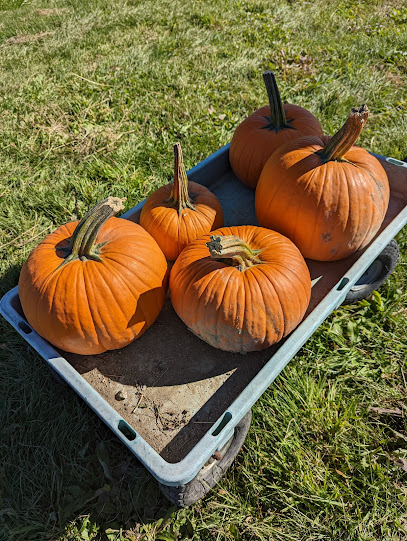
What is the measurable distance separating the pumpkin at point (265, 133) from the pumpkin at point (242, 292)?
94cm

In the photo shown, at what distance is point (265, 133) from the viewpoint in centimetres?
284

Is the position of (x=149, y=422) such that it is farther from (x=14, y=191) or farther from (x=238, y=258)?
(x=14, y=191)

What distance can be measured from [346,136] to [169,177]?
7.73ft

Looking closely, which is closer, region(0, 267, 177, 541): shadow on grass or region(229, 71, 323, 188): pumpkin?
region(0, 267, 177, 541): shadow on grass

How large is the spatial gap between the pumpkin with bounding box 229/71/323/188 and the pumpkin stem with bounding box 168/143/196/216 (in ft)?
2.25

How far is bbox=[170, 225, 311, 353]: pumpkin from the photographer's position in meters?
1.92

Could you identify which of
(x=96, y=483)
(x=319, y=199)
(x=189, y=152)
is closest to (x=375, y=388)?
(x=319, y=199)

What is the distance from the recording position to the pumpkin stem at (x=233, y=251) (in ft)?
5.88

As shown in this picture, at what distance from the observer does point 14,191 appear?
3.98 m

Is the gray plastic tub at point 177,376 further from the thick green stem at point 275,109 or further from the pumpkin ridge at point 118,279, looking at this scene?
the thick green stem at point 275,109

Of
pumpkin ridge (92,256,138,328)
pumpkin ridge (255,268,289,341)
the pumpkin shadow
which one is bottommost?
the pumpkin shadow

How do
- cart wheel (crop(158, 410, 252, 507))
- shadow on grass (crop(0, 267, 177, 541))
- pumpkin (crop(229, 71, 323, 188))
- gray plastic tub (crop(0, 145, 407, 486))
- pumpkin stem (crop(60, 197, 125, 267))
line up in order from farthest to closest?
1. pumpkin (crop(229, 71, 323, 188))
2. shadow on grass (crop(0, 267, 177, 541))
3. cart wheel (crop(158, 410, 252, 507))
4. pumpkin stem (crop(60, 197, 125, 267))
5. gray plastic tub (crop(0, 145, 407, 486))

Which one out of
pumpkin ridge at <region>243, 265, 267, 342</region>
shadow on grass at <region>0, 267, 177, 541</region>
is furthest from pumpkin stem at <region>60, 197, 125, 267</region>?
shadow on grass at <region>0, 267, 177, 541</region>

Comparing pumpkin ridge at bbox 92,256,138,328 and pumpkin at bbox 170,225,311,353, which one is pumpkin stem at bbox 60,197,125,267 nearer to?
pumpkin ridge at bbox 92,256,138,328
